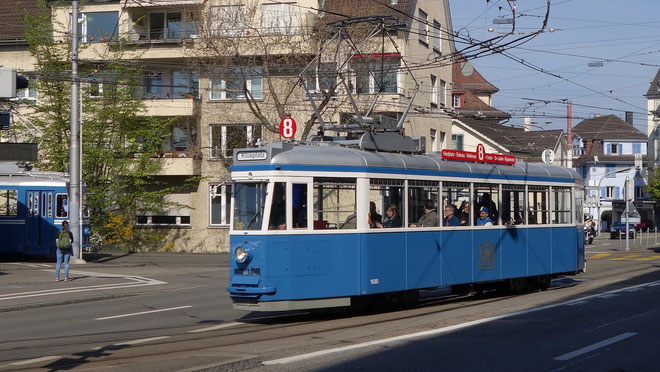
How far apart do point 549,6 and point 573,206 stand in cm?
512

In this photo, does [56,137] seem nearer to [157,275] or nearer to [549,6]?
[157,275]

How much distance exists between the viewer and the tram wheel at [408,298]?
1731 centimetres

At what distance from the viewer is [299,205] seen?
15.1 metres

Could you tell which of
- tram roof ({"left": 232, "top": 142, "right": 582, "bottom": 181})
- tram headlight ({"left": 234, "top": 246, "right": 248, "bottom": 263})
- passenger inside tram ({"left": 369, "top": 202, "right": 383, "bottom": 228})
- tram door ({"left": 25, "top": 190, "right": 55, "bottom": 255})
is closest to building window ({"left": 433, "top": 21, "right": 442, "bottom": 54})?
tram door ({"left": 25, "top": 190, "right": 55, "bottom": 255})

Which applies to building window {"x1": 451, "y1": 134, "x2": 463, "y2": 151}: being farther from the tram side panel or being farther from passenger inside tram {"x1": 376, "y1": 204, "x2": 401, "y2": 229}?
passenger inside tram {"x1": 376, "y1": 204, "x2": 401, "y2": 229}

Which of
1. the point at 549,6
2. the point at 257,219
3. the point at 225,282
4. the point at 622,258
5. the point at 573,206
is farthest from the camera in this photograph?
the point at 622,258

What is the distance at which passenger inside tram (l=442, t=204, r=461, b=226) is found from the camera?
17.9 meters

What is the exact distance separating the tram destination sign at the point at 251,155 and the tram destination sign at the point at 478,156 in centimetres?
436

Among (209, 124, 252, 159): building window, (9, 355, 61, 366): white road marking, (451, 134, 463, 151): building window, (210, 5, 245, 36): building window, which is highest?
(210, 5, 245, 36): building window

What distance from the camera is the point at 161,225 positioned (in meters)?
44.6

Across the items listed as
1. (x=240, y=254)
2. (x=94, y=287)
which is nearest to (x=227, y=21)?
(x=94, y=287)

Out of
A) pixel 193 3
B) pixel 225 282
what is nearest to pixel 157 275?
pixel 225 282

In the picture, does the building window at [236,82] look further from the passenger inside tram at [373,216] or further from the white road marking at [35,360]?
the white road marking at [35,360]

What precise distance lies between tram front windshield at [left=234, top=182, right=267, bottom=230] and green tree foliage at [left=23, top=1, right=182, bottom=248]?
2513 centimetres
